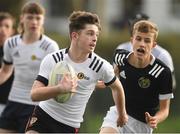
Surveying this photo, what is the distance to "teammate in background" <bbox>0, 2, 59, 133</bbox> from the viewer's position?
12328 millimetres

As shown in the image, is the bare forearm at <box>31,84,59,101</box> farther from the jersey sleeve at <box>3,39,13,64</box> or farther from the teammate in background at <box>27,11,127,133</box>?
the jersey sleeve at <box>3,39,13,64</box>

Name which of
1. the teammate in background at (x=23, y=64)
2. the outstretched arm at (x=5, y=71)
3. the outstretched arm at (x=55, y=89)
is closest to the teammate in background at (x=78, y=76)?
the outstretched arm at (x=55, y=89)

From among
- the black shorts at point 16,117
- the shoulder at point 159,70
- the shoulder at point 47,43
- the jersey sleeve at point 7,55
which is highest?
the shoulder at point 159,70

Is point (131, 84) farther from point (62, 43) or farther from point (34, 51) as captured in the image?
point (62, 43)

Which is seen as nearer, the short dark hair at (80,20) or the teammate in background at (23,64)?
the short dark hair at (80,20)

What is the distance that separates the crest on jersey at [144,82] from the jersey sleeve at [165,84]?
155 millimetres

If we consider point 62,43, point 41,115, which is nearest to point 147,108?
point 41,115

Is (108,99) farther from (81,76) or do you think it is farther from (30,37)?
(81,76)

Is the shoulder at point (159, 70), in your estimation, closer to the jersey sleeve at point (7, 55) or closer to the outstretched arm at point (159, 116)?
the outstretched arm at point (159, 116)

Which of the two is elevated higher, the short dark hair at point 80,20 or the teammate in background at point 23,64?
the short dark hair at point 80,20

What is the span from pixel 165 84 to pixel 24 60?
2.45 meters

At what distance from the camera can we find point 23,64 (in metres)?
12.4

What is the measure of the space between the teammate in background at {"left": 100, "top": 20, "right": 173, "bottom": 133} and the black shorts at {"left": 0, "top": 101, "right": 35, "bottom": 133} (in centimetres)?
176

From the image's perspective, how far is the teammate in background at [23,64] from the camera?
1233 cm
